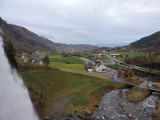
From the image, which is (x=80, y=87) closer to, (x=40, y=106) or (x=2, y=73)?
(x=40, y=106)

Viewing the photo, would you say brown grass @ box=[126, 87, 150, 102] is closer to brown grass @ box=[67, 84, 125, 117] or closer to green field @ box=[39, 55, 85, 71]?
brown grass @ box=[67, 84, 125, 117]

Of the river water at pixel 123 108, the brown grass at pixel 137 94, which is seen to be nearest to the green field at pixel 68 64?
the brown grass at pixel 137 94

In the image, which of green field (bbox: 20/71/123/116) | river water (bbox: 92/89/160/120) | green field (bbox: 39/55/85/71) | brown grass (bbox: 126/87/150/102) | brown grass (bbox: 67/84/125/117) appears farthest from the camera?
green field (bbox: 39/55/85/71)

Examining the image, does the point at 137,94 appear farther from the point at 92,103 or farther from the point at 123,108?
the point at 92,103

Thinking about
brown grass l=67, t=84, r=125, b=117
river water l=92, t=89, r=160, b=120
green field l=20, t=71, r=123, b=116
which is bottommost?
river water l=92, t=89, r=160, b=120

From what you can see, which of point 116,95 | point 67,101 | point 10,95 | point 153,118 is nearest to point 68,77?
point 67,101

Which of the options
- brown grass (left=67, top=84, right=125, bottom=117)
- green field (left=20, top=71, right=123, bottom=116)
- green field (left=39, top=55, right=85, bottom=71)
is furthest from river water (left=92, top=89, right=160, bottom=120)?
green field (left=39, top=55, right=85, bottom=71)
